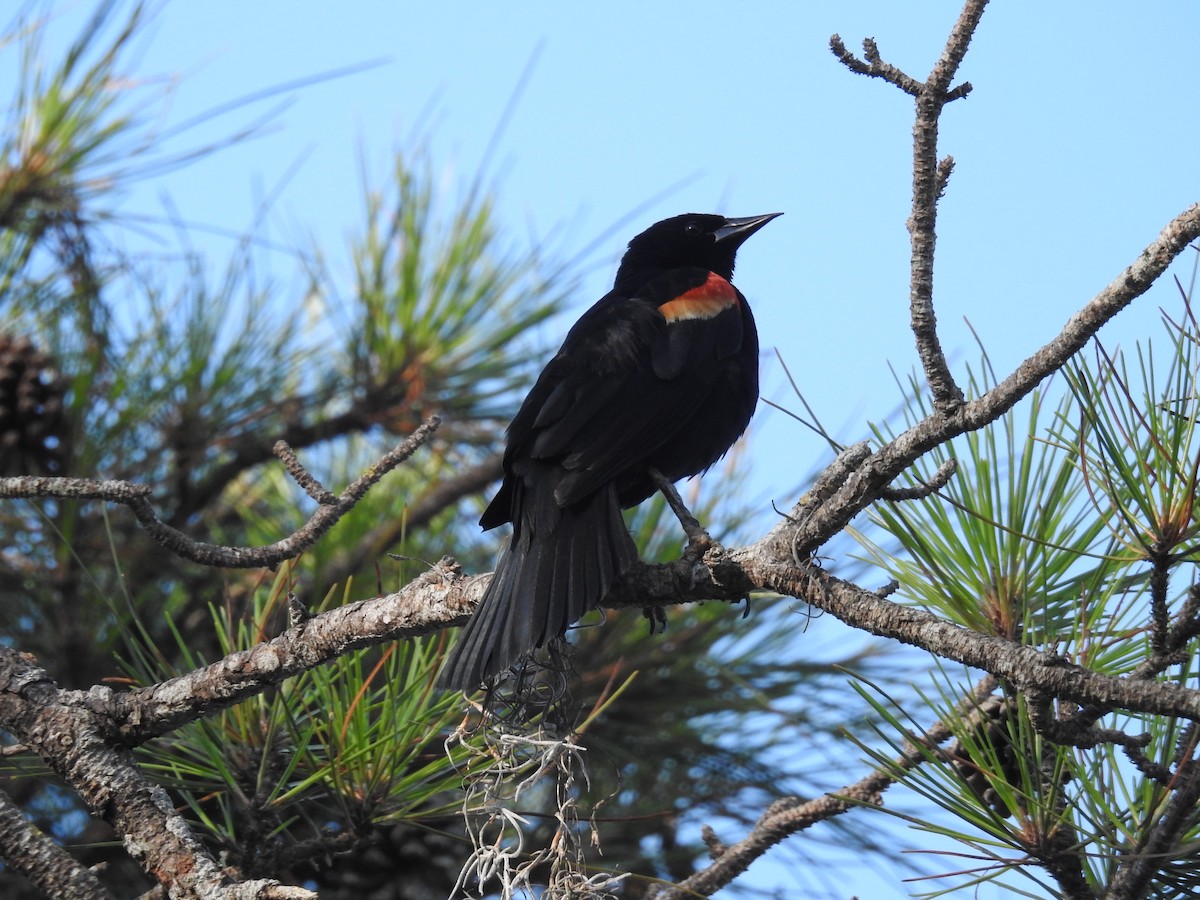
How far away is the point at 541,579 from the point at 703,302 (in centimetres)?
101

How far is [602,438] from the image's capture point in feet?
7.61

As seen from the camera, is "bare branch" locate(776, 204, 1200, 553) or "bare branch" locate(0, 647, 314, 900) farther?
"bare branch" locate(0, 647, 314, 900)

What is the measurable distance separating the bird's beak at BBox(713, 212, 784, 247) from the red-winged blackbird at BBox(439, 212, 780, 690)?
316mm

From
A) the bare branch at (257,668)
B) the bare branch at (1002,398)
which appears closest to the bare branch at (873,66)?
the bare branch at (1002,398)

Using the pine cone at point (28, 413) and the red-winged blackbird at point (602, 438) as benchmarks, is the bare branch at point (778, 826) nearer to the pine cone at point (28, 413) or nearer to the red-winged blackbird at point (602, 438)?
the red-winged blackbird at point (602, 438)

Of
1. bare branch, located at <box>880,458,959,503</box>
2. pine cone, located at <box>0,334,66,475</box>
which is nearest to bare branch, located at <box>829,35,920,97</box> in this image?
bare branch, located at <box>880,458,959,503</box>

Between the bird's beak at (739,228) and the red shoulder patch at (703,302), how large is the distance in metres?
0.41

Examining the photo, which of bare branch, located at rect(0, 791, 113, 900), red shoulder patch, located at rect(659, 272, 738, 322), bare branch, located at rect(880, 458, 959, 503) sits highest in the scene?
red shoulder patch, located at rect(659, 272, 738, 322)

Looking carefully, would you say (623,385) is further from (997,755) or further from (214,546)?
(997,755)

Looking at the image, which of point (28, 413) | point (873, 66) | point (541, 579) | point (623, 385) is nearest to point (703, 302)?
point (623, 385)

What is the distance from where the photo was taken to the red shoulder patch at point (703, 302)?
272 centimetres

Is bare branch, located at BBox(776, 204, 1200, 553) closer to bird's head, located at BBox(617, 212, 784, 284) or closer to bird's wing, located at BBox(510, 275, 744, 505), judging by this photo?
bird's wing, located at BBox(510, 275, 744, 505)

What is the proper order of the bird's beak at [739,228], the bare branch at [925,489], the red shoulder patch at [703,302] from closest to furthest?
the bare branch at [925,489] → the red shoulder patch at [703,302] → the bird's beak at [739,228]

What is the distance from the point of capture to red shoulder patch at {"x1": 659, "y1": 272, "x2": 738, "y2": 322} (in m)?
2.72
